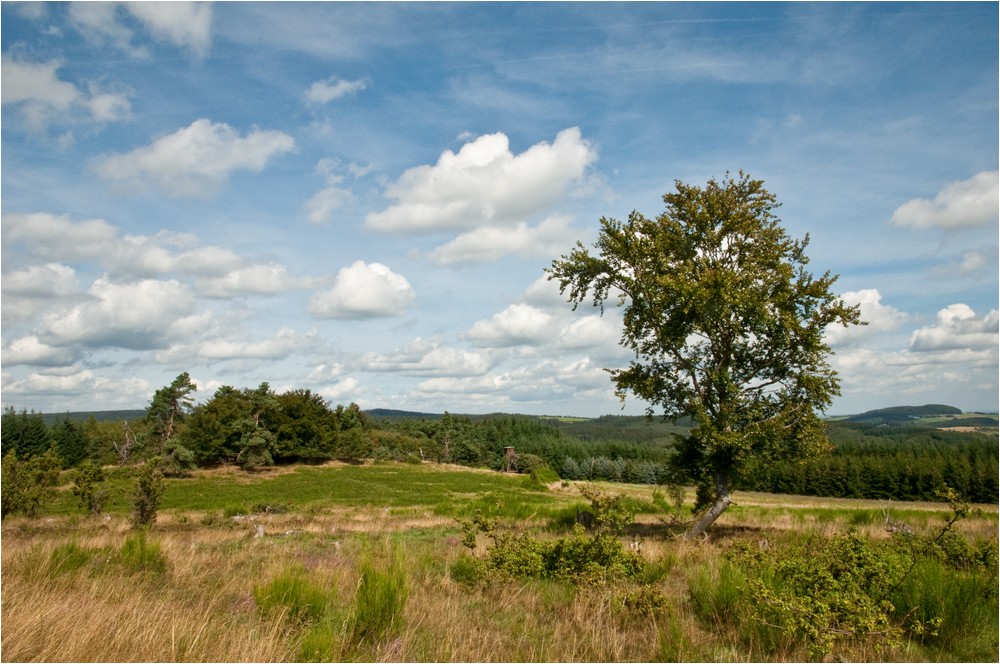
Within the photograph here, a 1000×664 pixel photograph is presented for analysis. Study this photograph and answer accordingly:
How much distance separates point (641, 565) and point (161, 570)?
7.14 meters

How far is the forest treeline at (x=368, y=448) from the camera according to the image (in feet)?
179

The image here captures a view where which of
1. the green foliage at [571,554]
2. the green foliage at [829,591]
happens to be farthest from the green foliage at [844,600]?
the green foliage at [571,554]

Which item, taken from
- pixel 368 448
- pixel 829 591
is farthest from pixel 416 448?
pixel 829 591

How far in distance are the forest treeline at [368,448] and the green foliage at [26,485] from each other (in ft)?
2.46

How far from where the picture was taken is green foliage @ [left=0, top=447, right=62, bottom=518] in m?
18.7

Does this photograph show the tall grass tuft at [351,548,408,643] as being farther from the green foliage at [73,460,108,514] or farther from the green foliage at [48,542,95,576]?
the green foliage at [73,460,108,514]

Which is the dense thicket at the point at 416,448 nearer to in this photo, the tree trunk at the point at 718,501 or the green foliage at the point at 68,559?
the tree trunk at the point at 718,501

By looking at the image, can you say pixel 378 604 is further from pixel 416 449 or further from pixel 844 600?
pixel 416 449

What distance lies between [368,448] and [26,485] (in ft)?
201

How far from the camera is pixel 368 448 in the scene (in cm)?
7944

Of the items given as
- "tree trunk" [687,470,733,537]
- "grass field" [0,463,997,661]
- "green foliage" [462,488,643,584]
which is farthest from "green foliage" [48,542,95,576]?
"tree trunk" [687,470,733,537]

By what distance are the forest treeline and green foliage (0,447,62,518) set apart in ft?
2.46

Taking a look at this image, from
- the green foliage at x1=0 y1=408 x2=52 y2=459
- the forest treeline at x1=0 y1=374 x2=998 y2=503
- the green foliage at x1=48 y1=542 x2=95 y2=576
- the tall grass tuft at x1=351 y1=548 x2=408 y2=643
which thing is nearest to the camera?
the tall grass tuft at x1=351 y1=548 x2=408 y2=643

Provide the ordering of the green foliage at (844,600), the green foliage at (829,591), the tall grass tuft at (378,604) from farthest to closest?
the tall grass tuft at (378,604) → the green foliage at (844,600) → the green foliage at (829,591)
